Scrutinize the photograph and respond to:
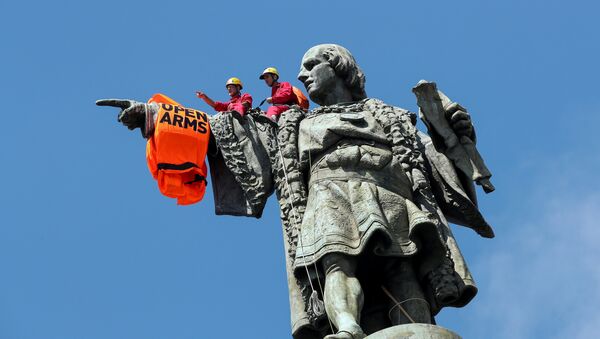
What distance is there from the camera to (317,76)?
17.6m

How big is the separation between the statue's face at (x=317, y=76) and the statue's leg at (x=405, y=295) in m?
2.79

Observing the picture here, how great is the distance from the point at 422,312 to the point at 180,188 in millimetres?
3687

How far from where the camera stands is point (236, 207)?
17.5 m

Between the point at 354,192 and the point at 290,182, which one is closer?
the point at 354,192

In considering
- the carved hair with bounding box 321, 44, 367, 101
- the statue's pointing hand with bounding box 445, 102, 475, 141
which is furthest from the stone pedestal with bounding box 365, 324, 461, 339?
the carved hair with bounding box 321, 44, 367, 101

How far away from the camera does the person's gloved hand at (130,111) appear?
17.6 metres

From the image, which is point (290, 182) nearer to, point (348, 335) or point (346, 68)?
point (346, 68)

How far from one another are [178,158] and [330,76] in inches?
84.8

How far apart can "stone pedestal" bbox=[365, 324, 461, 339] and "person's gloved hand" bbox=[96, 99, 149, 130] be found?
195 inches

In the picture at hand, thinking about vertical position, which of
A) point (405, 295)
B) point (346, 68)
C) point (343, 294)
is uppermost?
point (346, 68)

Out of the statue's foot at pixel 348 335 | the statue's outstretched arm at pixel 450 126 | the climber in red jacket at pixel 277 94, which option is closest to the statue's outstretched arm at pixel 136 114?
the climber in red jacket at pixel 277 94

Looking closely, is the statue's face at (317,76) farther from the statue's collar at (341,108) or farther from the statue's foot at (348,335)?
the statue's foot at (348,335)

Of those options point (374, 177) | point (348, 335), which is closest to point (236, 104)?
point (374, 177)

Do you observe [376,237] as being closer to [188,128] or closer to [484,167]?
[484,167]
